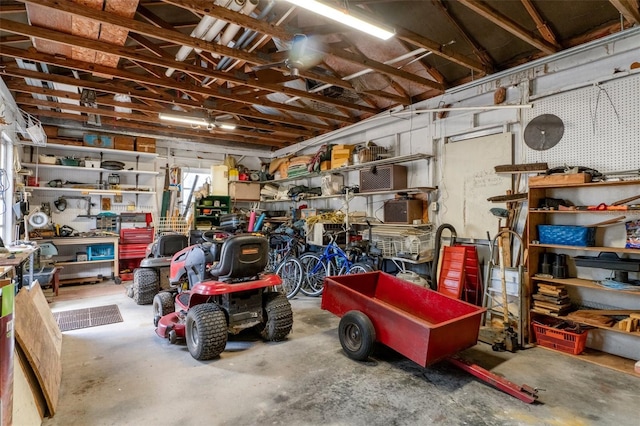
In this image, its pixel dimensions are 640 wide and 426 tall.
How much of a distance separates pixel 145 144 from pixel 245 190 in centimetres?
230

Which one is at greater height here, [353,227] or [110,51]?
[110,51]

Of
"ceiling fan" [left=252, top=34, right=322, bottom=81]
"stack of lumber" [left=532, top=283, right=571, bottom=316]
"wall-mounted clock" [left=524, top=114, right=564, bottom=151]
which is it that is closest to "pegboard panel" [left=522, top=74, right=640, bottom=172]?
"wall-mounted clock" [left=524, top=114, right=564, bottom=151]

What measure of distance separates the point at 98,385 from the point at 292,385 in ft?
4.93

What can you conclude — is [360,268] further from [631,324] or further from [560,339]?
[631,324]

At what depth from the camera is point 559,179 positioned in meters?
3.13

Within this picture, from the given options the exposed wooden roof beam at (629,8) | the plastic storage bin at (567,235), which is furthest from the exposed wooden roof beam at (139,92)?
the exposed wooden roof beam at (629,8)

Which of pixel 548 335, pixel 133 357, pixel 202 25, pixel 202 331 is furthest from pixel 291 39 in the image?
pixel 548 335

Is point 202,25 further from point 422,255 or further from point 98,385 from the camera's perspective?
point 422,255

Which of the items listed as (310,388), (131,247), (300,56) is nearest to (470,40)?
(300,56)

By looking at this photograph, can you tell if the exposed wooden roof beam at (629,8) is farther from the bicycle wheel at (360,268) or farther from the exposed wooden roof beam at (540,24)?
the bicycle wheel at (360,268)

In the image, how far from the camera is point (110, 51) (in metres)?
3.40

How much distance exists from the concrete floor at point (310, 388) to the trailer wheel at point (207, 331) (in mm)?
115

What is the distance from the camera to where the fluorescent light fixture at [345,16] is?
235cm

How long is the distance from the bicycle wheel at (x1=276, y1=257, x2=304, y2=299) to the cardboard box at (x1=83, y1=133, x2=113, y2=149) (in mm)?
4424
